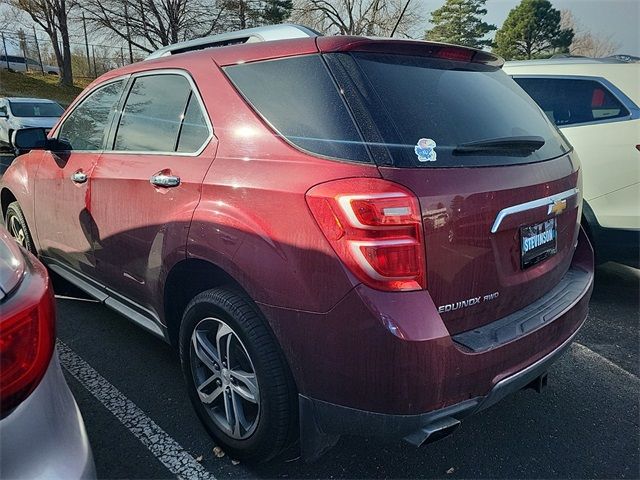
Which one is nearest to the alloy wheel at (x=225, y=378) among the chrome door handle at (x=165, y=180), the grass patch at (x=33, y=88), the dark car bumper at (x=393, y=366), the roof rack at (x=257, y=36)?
the dark car bumper at (x=393, y=366)

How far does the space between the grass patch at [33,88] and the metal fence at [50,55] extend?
2007 millimetres

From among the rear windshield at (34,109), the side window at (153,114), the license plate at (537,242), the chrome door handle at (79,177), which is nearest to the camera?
the license plate at (537,242)

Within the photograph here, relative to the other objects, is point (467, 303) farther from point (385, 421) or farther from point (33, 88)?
point (33, 88)

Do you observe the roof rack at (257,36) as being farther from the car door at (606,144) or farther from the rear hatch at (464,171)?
the car door at (606,144)

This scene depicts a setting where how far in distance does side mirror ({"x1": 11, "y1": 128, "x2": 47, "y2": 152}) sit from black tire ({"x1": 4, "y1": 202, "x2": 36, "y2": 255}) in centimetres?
93

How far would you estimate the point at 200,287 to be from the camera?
2361mm

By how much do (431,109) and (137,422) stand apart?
2038mm

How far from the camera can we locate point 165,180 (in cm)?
231

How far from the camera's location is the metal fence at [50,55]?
31.3 meters

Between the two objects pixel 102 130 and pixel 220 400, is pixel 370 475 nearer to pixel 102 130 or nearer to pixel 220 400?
pixel 220 400

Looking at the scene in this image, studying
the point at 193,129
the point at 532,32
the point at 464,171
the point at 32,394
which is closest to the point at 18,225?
the point at 193,129

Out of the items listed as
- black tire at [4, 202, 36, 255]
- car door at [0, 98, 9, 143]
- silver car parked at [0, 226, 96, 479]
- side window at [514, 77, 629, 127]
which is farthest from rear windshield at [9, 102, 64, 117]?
silver car parked at [0, 226, 96, 479]

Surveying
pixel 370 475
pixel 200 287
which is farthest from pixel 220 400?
pixel 370 475

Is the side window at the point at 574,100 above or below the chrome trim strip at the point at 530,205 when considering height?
above
